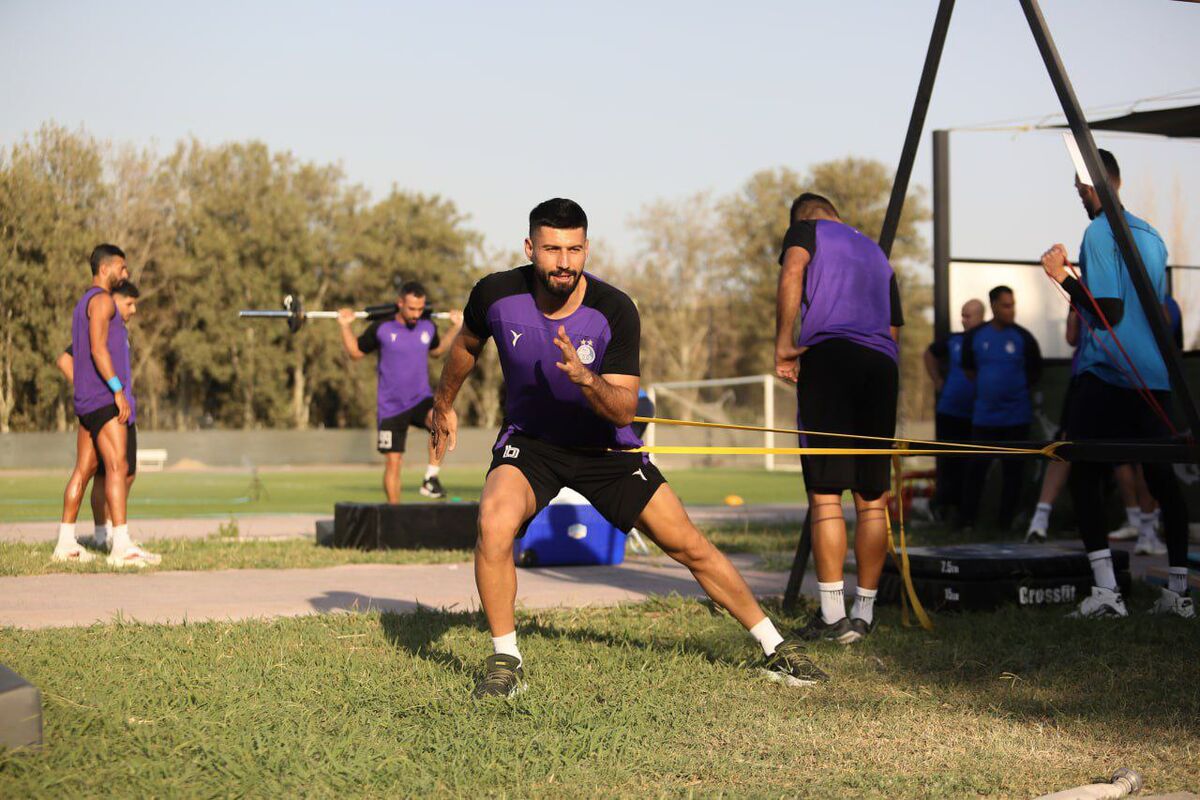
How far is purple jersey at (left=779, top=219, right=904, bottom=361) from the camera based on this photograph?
5520 millimetres

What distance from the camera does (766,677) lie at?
456 centimetres

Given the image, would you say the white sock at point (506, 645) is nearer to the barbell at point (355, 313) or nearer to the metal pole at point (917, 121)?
the metal pole at point (917, 121)

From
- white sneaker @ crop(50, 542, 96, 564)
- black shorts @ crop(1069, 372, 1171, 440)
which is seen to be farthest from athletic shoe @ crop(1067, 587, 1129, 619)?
white sneaker @ crop(50, 542, 96, 564)

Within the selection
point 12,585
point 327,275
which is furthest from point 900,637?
point 327,275

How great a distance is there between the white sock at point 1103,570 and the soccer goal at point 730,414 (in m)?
21.0

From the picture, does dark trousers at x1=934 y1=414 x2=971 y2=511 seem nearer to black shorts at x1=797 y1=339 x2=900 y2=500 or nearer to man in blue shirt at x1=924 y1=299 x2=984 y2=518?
man in blue shirt at x1=924 y1=299 x2=984 y2=518

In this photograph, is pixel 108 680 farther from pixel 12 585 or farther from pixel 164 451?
pixel 164 451

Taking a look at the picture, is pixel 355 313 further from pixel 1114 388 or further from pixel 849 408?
pixel 1114 388

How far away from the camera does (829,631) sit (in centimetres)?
540

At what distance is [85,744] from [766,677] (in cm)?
230

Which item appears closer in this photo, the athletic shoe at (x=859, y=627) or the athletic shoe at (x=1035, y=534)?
the athletic shoe at (x=859, y=627)

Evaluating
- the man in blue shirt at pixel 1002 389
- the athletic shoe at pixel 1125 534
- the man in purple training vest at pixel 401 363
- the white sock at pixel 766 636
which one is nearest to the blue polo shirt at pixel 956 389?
the man in blue shirt at pixel 1002 389

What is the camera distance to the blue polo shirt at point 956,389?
10.8m

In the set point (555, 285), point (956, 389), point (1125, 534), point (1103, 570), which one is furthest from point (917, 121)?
point (956, 389)
